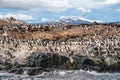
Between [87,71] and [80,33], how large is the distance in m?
27.9

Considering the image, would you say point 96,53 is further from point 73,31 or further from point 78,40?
point 73,31

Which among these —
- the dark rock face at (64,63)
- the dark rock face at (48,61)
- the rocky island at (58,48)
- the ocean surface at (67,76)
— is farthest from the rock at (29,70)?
the dark rock face at (48,61)

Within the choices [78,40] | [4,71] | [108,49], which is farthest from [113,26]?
[4,71]

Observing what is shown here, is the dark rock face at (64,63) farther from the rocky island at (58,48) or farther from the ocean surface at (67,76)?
the ocean surface at (67,76)

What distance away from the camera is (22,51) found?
87125mm

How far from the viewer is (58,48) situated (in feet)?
296

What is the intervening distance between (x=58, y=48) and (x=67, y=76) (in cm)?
1720

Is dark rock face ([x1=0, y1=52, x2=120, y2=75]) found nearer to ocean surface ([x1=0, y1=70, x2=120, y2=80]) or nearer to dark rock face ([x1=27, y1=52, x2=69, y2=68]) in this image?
dark rock face ([x1=27, y1=52, x2=69, y2=68])

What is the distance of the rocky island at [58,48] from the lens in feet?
265

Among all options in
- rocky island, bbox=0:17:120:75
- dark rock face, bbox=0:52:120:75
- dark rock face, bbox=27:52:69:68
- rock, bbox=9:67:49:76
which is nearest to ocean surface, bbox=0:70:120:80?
rock, bbox=9:67:49:76

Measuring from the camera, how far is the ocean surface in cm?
7181

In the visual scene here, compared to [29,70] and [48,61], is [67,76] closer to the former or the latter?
[29,70]

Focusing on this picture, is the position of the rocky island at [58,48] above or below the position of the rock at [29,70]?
above

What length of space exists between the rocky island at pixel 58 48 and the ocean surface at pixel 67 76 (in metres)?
1.91
